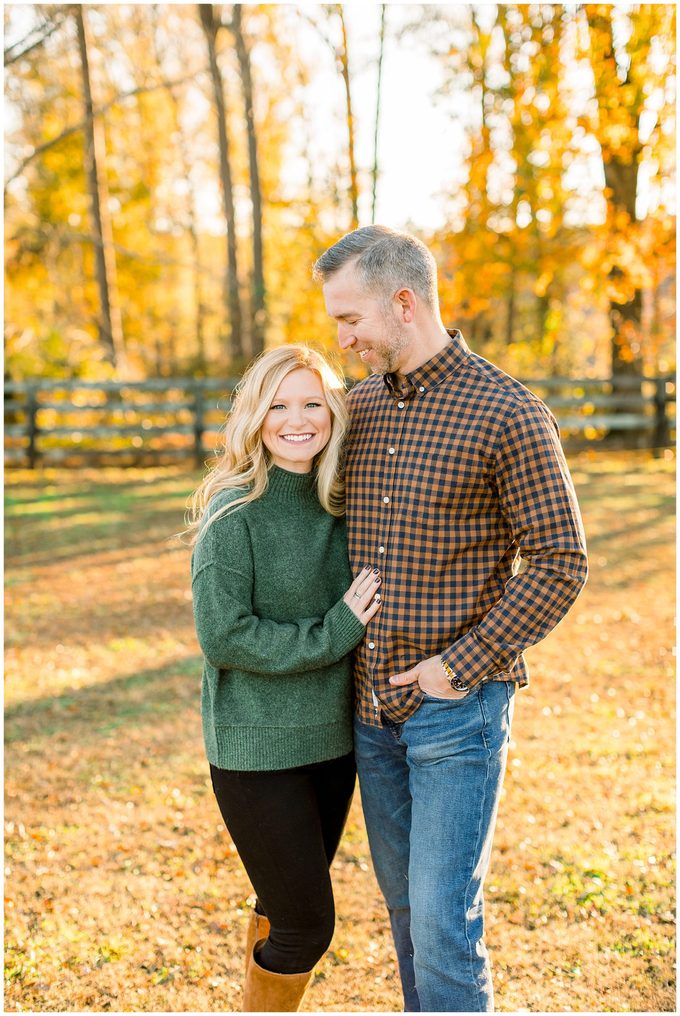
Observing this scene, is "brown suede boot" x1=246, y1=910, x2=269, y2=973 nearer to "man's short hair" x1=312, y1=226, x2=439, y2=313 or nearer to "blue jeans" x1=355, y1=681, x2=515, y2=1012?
"blue jeans" x1=355, y1=681, x2=515, y2=1012

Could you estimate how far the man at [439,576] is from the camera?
91.9 inches

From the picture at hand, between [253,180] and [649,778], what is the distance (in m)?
14.1

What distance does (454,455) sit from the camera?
2428mm

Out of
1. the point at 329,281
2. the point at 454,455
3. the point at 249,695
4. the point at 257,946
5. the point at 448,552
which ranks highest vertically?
the point at 329,281

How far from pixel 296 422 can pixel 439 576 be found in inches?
22.4

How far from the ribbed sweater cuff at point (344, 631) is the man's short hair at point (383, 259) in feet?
2.77

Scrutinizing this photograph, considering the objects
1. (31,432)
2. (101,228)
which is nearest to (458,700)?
(31,432)

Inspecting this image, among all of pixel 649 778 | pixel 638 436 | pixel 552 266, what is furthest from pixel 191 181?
pixel 649 778

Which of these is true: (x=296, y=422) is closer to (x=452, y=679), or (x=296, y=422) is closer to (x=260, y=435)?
(x=260, y=435)

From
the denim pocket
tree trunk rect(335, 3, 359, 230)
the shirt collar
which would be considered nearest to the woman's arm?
the denim pocket

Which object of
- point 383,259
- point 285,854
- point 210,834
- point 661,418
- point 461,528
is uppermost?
point 383,259

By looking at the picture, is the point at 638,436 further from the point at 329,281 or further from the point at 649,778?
the point at 329,281

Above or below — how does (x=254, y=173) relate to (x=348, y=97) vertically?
below

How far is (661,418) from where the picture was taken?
16.2 m
